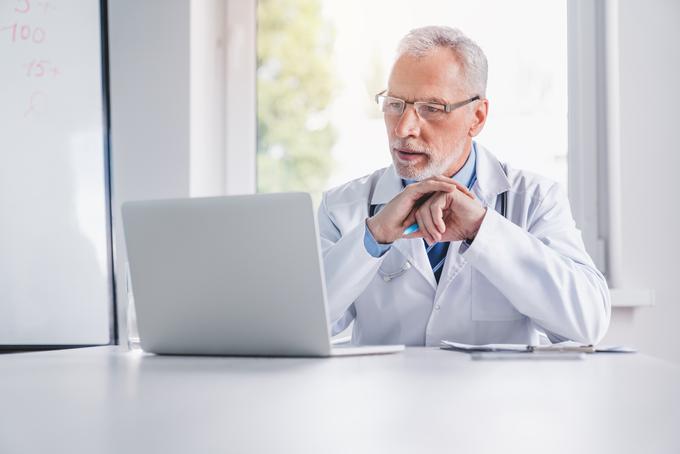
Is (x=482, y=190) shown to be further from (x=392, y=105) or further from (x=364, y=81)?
(x=364, y=81)

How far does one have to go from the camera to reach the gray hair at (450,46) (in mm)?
2008

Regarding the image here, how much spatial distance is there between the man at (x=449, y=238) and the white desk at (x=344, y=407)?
0.48 meters

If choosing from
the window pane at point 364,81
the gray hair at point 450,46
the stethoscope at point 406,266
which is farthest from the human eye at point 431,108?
the window pane at point 364,81

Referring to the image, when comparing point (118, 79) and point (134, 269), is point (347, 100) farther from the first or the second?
point (134, 269)

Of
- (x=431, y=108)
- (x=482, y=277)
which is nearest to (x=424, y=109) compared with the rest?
(x=431, y=108)

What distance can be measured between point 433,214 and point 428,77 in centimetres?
53

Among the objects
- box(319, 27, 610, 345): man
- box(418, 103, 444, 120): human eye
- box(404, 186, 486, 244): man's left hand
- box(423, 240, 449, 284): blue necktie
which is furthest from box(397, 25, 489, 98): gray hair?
box(404, 186, 486, 244): man's left hand

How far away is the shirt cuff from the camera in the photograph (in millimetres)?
1681

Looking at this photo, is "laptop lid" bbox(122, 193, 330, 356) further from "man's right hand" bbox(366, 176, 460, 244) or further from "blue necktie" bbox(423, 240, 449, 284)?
"blue necktie" bbox(423, 240, 449, 284)

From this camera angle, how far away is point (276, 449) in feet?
1.85

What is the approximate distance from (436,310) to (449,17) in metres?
1.41

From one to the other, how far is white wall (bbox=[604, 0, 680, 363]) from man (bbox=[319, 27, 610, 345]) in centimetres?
76

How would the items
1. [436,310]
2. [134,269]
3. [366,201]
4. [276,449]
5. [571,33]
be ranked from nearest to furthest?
[276,449]
[134,269]
[436,310]
[366,201]
[571,33]

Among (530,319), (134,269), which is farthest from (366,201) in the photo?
(134,269)
